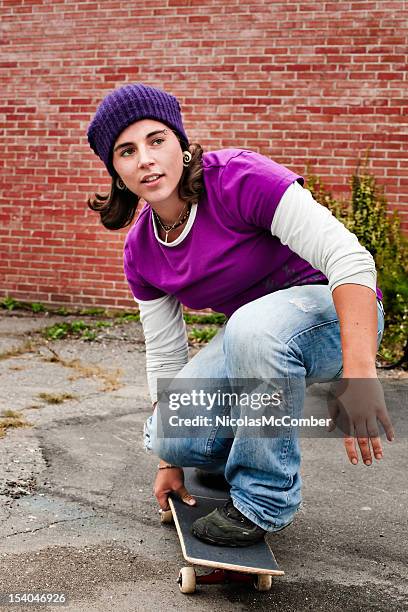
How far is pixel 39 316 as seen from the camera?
724cm

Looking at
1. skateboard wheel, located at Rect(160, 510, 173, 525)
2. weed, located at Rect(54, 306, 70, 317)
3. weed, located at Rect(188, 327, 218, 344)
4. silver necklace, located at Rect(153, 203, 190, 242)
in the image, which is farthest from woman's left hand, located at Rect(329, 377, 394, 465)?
weed, located at Rect(54, 306, 70, 317)

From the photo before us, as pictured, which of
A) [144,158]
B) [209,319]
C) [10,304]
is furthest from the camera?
[10,304]

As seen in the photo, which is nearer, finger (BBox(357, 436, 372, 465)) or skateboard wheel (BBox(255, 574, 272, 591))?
finger (BBox(357, 436, 372, 465))

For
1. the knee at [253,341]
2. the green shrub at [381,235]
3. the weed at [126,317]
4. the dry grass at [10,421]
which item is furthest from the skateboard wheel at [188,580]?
the weed at [126,317]

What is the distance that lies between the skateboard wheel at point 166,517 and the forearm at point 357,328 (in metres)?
1.03

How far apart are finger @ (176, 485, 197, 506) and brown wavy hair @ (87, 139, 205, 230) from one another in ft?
3.20

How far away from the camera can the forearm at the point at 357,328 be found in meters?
2.10

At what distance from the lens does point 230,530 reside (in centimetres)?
232

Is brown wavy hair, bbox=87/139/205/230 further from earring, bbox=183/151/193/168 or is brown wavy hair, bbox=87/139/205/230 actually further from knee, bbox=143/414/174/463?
knee, bbox=143/414/174/463

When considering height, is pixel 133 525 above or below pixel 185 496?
below

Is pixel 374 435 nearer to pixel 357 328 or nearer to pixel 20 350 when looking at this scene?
pixel 357 328

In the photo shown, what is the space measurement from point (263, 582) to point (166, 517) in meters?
0.60

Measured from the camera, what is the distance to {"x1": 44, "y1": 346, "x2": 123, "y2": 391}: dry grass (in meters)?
5.04

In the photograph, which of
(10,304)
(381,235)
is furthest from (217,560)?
(10,304)
